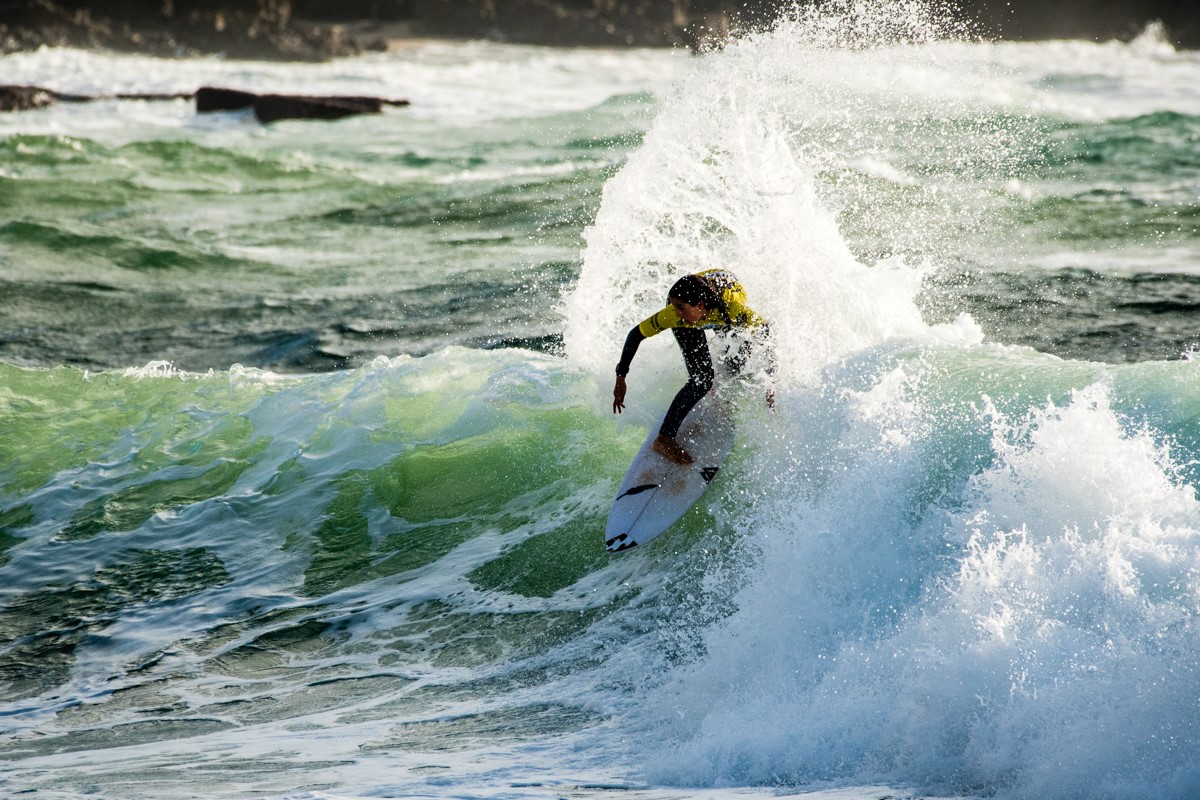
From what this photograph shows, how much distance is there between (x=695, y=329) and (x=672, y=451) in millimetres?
800

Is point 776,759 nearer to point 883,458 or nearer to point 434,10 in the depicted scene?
point 883,458

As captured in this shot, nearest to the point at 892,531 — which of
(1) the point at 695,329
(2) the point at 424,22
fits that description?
(1) the point at 695,329

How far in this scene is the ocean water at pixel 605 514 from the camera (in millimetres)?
5324

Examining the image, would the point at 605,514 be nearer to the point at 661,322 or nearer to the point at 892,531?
the point at 661,322

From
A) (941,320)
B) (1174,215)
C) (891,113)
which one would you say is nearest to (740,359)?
(941,320)

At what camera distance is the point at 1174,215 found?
648 inches

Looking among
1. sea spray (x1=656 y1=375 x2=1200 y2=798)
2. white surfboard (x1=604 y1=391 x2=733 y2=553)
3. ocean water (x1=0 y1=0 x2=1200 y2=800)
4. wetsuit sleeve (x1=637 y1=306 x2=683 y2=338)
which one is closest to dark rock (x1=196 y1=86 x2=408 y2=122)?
ocean water (x1=0 y1=0 x2=1200 y2=800)

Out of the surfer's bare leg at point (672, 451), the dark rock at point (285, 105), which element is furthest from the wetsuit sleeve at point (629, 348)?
the dark rock at point (285, 105)

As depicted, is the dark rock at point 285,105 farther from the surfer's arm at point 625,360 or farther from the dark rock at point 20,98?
the surfer's arm at point 625,360

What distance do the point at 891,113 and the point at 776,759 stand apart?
68.2 feet

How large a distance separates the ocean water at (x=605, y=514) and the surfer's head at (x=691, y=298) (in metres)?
0.75

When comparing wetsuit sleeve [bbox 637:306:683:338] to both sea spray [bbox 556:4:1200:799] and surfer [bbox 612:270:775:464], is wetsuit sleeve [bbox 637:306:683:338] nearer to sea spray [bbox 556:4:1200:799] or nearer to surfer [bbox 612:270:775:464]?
surfer [bbox 612:270:775:464]

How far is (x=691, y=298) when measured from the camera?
705 cm

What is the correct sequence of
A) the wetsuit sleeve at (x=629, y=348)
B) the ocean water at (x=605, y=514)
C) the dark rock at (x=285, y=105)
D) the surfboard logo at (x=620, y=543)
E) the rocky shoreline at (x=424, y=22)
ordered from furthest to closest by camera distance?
the rocky shoreline at (x=424, y=22) → the dark rock at (x=285, y=105) → the surfboard logo at (x=620, y=543) → the wetsuit sleeve at (x=629, y=348) → the ocean water at (x=605, y=514)
